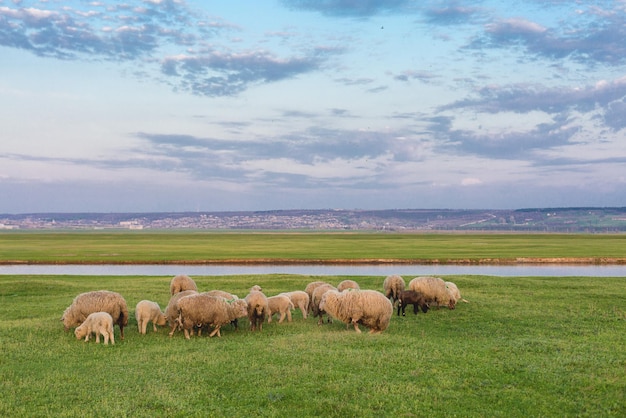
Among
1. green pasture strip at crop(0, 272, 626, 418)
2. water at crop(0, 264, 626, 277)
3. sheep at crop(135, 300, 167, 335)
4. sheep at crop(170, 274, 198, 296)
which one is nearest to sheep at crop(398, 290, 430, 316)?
green pasture strip at crop(0, 272, 626, 418)

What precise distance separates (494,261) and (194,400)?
2222 inches

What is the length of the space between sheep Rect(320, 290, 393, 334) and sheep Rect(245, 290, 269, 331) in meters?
2.05

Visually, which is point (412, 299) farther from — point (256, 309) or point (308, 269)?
point (308, 269)

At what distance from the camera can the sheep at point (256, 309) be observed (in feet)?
54.7

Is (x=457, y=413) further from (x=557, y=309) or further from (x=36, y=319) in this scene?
(x=36, y=319)

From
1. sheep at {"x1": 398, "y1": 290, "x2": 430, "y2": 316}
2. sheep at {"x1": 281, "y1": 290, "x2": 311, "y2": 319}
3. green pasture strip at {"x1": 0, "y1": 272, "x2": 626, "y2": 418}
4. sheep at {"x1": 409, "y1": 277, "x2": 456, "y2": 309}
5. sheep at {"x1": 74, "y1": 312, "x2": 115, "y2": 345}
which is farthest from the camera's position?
sheep at {"x1": 409, "y1": 277, "x2": 456, "y2": 309}

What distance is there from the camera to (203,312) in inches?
612

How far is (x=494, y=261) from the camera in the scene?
61.0 meters

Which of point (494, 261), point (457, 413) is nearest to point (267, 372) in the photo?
point (457, 413)

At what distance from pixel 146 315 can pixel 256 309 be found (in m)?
3.53

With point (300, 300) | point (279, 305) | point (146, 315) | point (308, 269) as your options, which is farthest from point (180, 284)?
point (308, 269)

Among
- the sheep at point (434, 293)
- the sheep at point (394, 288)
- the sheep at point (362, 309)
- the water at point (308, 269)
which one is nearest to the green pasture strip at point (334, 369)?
the sheep at point (362, 309)

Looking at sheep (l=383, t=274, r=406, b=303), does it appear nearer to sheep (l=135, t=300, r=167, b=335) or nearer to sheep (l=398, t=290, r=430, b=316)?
sheep (l=398, t=290, r=430, b=316)

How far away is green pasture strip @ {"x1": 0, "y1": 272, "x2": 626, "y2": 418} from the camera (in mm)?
9703
